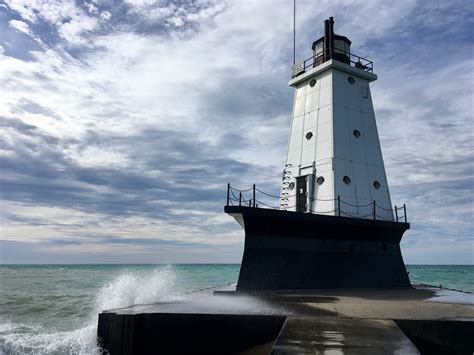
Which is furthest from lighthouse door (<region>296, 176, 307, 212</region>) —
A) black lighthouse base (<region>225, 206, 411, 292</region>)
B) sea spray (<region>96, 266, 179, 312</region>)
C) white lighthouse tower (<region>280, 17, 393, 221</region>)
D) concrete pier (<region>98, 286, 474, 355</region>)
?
concrete pier (<region>98, 286, 474, 355</region>)

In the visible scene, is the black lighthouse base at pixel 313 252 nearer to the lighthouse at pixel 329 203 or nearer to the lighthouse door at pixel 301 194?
the lighthouse at pixel 329 203

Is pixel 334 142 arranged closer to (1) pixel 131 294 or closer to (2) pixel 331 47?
(2) pixel 331 47

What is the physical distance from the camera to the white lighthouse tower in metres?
15.0

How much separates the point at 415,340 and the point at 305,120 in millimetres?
10612

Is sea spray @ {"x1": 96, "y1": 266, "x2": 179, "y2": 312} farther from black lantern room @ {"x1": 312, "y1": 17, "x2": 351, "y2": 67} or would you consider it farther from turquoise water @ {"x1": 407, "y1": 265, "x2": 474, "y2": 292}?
turquoise water @ {"x1": 407, "y1": 265, "x2": 474, "y2": 292}

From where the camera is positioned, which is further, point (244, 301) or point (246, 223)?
point (246, 223)

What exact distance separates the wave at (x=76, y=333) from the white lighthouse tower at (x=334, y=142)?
606 cm

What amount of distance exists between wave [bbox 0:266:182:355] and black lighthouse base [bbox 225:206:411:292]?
281cm

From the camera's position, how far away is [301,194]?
50.7 feet

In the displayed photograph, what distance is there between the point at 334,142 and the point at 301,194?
7.54 ft

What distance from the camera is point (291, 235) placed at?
43.8 feet

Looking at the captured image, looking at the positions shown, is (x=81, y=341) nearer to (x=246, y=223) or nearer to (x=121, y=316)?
(x=121, y=316)

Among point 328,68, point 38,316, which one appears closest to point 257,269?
point 328,68

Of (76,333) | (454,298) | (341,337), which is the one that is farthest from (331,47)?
(76,333)
